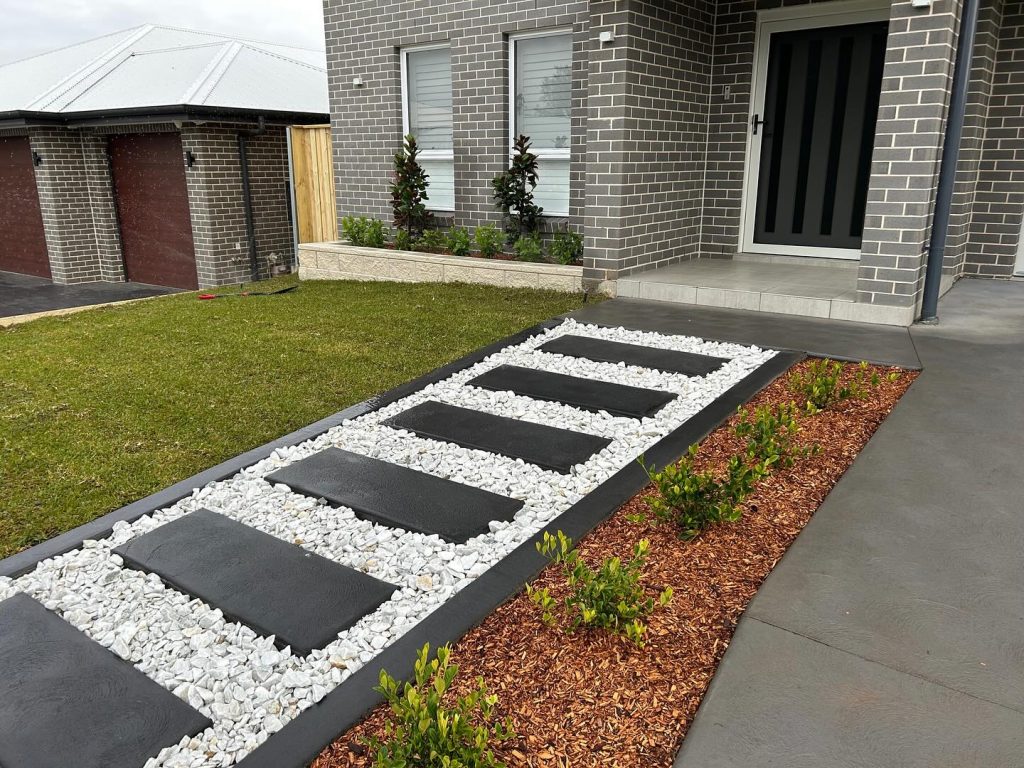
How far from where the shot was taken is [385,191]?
31.3 feet

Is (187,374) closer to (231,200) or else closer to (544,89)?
(544,89)

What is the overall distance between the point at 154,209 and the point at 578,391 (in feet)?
33.5

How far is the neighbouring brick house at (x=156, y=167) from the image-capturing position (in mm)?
11188

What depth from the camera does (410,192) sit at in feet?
28.2

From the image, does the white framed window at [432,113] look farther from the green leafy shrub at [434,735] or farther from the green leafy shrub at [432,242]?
the green leafy shrub at [434,735]

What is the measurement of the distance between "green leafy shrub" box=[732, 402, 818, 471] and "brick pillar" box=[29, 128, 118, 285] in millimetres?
12626

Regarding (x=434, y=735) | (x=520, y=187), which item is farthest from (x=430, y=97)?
(x=434, y=735)

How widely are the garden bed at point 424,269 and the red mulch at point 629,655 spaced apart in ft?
14.7

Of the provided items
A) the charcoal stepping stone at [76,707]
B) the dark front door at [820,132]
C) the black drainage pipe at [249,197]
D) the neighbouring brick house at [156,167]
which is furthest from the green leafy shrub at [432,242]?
the charcoal stepping stone at [76,707]

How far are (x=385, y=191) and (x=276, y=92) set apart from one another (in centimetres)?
457

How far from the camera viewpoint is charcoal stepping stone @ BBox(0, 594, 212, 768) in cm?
179

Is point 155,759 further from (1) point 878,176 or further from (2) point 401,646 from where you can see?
(1) point 878,176

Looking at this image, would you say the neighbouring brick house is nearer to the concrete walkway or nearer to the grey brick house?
the grey brick house

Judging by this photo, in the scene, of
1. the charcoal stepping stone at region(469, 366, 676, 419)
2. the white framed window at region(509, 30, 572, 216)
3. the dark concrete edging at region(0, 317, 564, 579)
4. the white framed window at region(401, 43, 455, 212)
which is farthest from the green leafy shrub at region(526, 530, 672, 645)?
the white framed window at region(401, 43, 455, 212)
